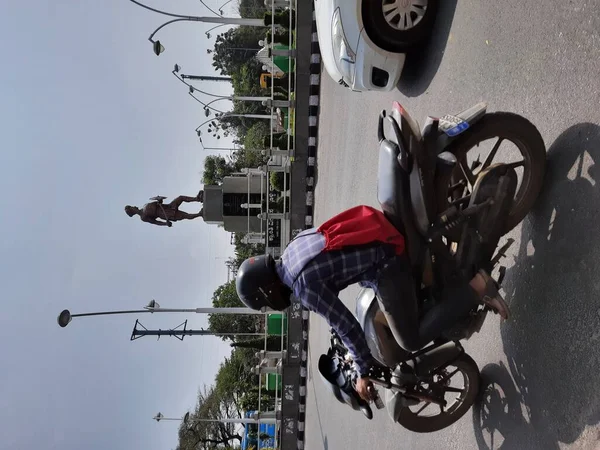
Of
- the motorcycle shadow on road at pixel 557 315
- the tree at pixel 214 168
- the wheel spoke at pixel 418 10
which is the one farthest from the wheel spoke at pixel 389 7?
the tree at pixel 214 168

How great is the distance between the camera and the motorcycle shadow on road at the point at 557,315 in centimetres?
338

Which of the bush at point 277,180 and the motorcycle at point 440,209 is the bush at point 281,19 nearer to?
the bush at point 277,180

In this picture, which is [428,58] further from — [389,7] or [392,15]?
[389,7]

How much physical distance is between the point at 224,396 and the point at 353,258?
47.4 meters

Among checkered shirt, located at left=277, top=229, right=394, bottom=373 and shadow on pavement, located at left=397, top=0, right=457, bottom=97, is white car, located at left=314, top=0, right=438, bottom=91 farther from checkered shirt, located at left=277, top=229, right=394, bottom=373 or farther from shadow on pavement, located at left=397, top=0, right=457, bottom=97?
checkered shirt, located at left=277, top=229, right=394, bottom=373

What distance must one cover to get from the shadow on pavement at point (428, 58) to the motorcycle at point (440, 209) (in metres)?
2.67

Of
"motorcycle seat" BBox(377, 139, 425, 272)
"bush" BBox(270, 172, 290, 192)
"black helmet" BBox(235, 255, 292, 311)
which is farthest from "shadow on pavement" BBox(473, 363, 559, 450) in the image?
"bush" BBox(270, 172, 290, 192)

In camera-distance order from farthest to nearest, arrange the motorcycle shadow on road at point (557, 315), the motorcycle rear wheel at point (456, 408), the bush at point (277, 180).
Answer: the bush at point (277, 180)
the motorcycle rear wheel at point (456, 408)
the motorcycle shadow on road at point (557, 315)

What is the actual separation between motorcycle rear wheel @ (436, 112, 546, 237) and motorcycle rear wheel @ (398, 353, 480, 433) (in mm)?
1452

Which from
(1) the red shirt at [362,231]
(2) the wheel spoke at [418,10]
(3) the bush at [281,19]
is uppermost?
(3) the bush at [281,19]

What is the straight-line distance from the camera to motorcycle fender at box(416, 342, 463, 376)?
447 cm

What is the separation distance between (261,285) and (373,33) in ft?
15.1

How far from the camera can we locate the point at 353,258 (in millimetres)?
3633

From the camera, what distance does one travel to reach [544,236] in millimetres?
4016
